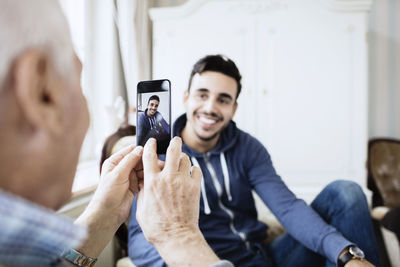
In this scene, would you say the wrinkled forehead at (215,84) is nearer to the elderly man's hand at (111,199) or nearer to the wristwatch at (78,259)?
the elderly man's hand at (111,199)

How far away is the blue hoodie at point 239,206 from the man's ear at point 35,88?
60cm

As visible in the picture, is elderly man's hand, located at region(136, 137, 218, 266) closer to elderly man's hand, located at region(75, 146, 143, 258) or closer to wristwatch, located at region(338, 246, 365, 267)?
elderly man's hand, located at region(75, 146, 143, 258)

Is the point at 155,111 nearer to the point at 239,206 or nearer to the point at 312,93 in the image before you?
the point at 239,206

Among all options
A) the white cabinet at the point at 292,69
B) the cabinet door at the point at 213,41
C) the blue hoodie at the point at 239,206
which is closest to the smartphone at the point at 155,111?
the blue hoodie at the point at 239,206

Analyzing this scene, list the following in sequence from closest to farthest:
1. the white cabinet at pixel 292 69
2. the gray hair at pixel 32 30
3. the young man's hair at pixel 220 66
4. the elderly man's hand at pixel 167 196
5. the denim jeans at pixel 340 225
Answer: the gray hair at pixel 32 30 → the elderly man's hand at pixel 167 196 → the denim jeans at pixel 340 225 → the young man's hair at pixel 220 66 → the white cabinet at pixel 292 69

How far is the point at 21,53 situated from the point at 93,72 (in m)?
1.04

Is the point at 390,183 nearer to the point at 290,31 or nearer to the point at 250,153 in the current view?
the point at 290,31

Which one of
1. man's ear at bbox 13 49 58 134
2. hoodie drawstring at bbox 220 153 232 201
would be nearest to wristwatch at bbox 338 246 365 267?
hoodie drawstring at bbox 220 153 232 201

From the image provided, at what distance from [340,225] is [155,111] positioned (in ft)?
2.39

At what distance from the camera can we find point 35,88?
253mm

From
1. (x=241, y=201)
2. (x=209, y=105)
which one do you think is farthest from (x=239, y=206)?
(x=209, y=105)

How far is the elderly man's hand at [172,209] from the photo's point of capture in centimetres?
47

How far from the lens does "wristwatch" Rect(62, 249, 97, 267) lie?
0.50 m

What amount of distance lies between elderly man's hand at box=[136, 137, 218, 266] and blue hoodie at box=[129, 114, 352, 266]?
0.34 meters
